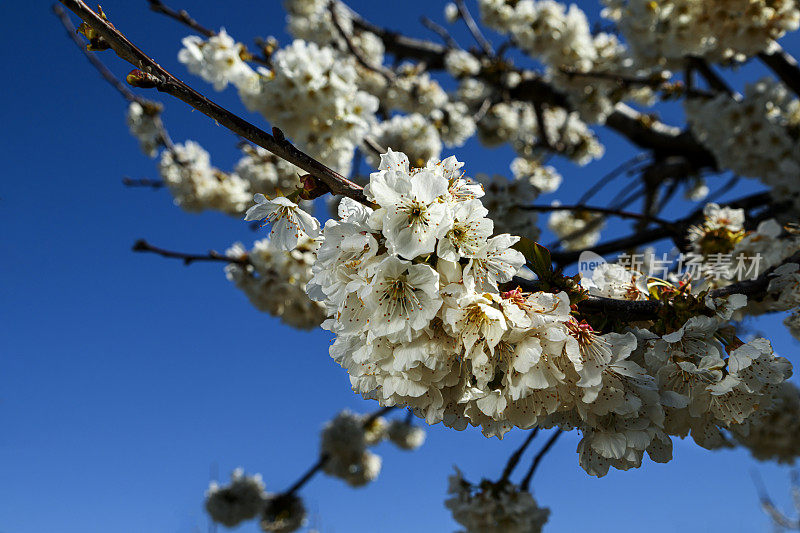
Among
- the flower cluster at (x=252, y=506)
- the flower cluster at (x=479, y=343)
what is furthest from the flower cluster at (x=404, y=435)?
the flower cluster at (x=479, y=343)

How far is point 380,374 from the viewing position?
4.21ft

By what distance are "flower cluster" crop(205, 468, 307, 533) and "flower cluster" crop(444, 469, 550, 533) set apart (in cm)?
416

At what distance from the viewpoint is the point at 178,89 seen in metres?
1.25

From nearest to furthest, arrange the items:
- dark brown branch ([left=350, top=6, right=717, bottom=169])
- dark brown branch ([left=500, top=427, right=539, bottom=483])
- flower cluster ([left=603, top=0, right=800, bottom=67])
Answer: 1. dark brown branch ([left=500, top=427, right=539, bottom=483])
2. flower cluster ([left=603, top=0, right=800, bottom=67])
3. dark brown branch ([left=350, top=6, right=717, bottom=169])

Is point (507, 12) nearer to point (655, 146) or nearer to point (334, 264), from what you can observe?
point (655, 146)

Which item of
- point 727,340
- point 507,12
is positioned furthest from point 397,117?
point 727,340

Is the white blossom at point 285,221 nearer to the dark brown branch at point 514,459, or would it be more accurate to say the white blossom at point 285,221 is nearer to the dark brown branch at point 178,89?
the dark brown branch at point 178,89

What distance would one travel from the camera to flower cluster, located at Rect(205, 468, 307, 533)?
6.57 meters

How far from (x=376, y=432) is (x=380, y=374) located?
23.7 ft

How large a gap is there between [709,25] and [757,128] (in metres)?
1.08

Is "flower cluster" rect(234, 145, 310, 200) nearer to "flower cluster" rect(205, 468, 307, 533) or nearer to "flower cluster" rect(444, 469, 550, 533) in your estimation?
"flower cluster" rect(444, 469, 550, 533)


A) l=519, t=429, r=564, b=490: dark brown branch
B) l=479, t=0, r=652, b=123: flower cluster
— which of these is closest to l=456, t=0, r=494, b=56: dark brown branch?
l=479, t=0, r=652, b=123: flower cluster

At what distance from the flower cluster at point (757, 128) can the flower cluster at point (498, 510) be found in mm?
3167

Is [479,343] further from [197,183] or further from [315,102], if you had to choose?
[197,183]
